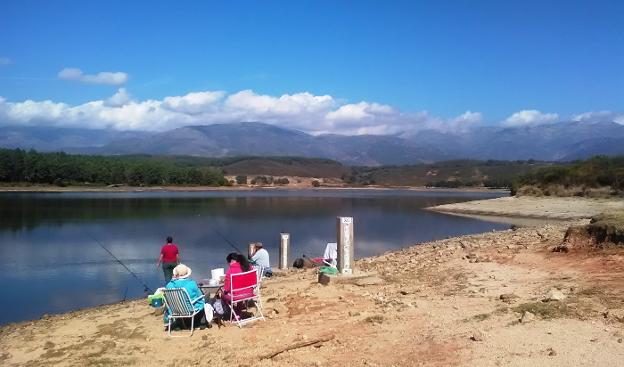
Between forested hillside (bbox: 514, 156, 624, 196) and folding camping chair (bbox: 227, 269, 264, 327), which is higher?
forested hillside (bbox: 514, 156, 624, 196)

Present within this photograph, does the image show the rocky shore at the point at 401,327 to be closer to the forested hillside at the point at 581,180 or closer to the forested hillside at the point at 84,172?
the forested hillside at the point at 581,180

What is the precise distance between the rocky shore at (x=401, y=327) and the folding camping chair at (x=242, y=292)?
1.01ft

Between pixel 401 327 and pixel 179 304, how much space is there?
3.68 m

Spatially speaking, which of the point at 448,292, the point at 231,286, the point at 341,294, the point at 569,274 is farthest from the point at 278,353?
the point at 569,274

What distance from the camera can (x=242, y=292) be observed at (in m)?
9.91

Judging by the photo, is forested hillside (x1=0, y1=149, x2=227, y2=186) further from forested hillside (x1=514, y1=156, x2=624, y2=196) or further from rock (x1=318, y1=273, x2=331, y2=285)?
rock (x1=318, y1=273, x2=331, y2=285)

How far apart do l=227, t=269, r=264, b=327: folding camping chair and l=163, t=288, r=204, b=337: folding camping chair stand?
2.17 ft

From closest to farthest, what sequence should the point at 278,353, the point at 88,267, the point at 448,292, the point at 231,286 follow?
the point at 278,353 → the point at 231,286 → the point at 448,292 → the point at 88,267

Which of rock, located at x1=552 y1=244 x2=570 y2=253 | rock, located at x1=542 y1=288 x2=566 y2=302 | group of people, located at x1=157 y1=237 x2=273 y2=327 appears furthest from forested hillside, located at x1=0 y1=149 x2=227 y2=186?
rock, located at x1=542 y1=288 x2=566 y2=302

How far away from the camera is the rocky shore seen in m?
7.08

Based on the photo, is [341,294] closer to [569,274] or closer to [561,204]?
[569,274]

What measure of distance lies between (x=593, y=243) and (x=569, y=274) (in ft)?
8.89

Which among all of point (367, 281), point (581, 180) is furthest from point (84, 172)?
point (367, 281)

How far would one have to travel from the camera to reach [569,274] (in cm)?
1095
